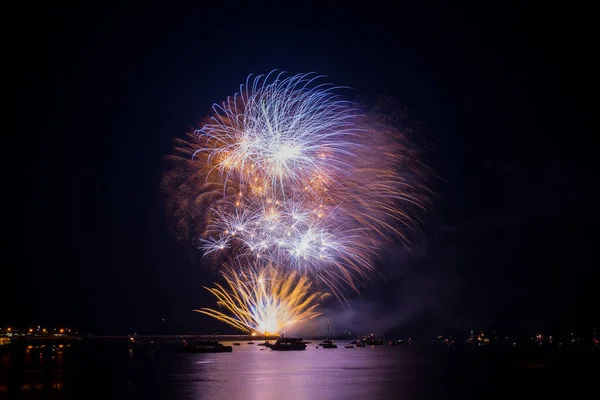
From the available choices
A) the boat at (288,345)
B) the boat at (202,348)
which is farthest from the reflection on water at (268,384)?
the boat at (288,345)

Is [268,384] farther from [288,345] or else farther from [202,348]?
[288,345]

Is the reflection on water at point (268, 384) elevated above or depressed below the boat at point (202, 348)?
below

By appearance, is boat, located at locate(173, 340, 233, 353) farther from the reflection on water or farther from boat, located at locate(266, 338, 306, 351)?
the reflection on water

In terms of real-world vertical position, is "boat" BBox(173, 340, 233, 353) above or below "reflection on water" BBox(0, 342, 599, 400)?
above

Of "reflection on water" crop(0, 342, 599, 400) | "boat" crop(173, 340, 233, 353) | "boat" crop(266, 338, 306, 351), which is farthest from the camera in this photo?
"boat" crop(266, 338, 306, 351)

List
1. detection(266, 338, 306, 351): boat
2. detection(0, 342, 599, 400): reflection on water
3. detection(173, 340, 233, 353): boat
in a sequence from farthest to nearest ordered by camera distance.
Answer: detection(266, 338, 306, 351): boat < detection(173, 340, 233, 353): boat < detection(0, 342, 599, 400): reflection on water

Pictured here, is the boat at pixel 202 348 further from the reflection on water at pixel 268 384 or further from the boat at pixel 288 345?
the reflection on water at pixel 268 384

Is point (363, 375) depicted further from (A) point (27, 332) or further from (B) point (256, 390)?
(A) point (27, 332)

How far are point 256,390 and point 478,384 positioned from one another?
615 inches

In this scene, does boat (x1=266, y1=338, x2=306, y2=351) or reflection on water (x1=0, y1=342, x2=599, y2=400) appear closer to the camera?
reflection on water (x1=0, y1=342, x2=599, y2=400)

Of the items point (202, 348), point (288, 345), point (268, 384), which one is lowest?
point (268, 384)

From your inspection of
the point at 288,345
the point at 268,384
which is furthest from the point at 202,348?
the point at 268,384

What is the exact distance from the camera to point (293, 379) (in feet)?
132

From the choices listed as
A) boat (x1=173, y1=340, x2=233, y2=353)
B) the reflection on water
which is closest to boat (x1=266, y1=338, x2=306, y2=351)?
boat (x1=173, y1=340, x2=233, y2=353)
